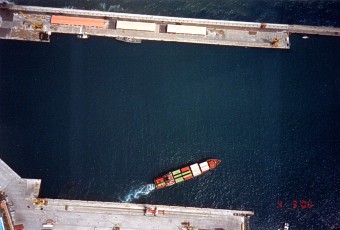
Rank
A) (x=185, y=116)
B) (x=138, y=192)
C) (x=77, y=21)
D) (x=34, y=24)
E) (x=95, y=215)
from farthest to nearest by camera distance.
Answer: (x=77, y=21), (x=34, y=24), (x=185, y=116), (x=138, y=192), (x=95, y=215)

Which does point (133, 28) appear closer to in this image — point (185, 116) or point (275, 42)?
point (185, 116)

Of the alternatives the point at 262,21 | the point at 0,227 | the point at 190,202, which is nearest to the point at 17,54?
the point at 0,227

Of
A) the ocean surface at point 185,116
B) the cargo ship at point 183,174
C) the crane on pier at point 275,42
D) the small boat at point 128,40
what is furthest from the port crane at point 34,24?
the crane on pier at point 275,42

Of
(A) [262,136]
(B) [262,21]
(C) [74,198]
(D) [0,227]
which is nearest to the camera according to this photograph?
(D) [0,227]

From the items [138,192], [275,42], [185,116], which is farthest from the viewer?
[275,42]

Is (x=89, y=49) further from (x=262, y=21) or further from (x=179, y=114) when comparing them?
(x=262, y=21)

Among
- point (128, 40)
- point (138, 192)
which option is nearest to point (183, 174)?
point (138, 192)
